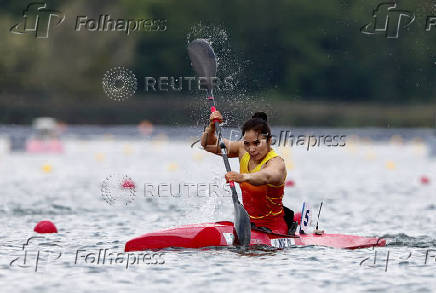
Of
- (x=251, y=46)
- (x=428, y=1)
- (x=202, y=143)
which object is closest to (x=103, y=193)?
(x=202, y=143)

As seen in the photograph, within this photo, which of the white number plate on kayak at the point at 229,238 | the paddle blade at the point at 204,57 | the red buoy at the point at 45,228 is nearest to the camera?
the white number plate on kayak at the point at 229,238

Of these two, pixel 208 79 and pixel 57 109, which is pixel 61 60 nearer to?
pixel 57 109

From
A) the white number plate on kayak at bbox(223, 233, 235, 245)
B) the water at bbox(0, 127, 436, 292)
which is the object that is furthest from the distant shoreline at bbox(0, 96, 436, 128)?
the white number plate on kayak at bbox(223, 233, 235, 245)

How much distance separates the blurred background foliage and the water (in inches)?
1065

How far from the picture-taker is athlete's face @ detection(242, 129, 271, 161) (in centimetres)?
1176

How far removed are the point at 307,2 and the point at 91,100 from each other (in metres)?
14.5

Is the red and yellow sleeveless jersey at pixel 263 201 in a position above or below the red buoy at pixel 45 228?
above

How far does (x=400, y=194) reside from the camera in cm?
2147

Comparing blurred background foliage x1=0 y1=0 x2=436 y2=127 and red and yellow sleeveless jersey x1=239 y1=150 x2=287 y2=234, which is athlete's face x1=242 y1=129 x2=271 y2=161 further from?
blurred background foliage x1=0 y1=0 x2=436 y2=127

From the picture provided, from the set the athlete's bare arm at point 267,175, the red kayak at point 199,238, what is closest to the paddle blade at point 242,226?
the red kayak at point 199,238

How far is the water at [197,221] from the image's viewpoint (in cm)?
1040

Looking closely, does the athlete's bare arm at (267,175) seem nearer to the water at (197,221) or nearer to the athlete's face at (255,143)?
the athlete's face at (255,143)

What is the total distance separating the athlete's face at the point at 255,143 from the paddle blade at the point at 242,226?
66cm

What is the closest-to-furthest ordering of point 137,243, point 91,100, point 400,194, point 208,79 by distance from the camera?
point 137,243 → point 208,79 → point 400,194 → point 91,100
